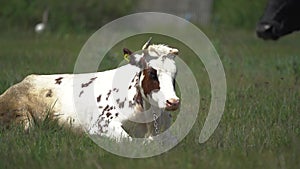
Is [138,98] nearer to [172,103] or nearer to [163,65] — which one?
[163,65]

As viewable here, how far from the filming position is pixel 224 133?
6.40m

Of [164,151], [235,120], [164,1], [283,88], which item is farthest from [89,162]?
[164,1]

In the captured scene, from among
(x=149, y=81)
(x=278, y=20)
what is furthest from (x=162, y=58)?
(x=278, y=20)

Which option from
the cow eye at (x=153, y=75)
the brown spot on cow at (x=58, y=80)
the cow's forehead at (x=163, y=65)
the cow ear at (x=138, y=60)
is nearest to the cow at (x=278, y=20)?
the brown spot on cow at (x=58, y=80)

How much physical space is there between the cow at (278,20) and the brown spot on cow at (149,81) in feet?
16.0

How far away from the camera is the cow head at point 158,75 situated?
6.25 metres

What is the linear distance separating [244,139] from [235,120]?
1.21 m

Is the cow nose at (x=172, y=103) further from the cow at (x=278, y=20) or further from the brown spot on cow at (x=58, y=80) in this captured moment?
the cow at (x=278, y=20)

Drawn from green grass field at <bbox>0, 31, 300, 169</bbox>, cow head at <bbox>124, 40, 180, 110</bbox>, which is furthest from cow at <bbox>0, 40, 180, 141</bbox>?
green grass field at <bbox>0, 31, 300, 169</bbox>

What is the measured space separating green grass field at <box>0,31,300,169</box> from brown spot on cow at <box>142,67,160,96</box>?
0.48 metres

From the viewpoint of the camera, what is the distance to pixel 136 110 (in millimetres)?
6629

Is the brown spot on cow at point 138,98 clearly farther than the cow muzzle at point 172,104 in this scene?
Yes

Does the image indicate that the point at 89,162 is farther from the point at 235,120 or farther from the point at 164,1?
the point at 164,1

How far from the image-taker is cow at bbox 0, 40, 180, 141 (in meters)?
6.41
